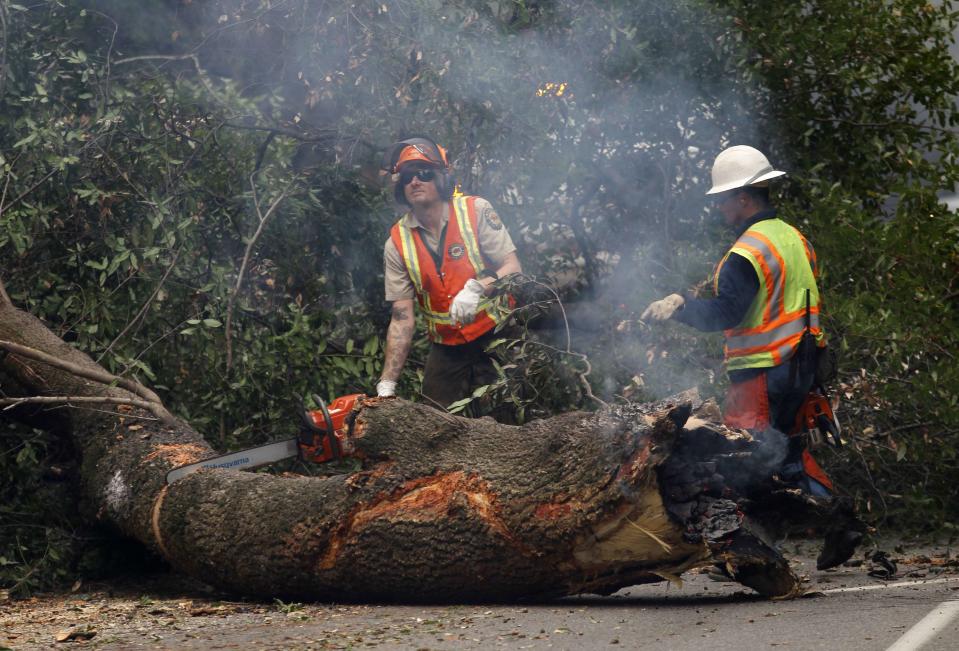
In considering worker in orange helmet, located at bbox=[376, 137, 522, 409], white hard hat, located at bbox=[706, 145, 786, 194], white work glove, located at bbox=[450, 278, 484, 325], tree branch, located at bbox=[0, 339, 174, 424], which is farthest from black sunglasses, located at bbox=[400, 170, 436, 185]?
tree branch, located at bbox=[0, 339, 174, 424]

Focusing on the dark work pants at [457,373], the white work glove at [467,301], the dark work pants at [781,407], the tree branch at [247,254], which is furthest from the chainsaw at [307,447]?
the dark work pants at [781,407]

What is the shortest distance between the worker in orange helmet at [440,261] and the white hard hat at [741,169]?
1.26 meters

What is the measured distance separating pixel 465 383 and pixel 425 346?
2.09ft

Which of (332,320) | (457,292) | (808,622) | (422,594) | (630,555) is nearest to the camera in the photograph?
(808,622)

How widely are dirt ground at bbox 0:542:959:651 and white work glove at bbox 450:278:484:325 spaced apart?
157cm

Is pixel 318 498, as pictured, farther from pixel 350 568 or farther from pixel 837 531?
pixel 837 531

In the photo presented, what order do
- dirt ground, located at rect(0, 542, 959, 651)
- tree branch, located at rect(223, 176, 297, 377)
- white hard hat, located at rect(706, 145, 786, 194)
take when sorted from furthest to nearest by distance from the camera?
tree branch, located at rect(223, 176, 297, 377) < white hard hat, located at rect(706, 145, 786, 194) < dirt ground, located at rect(0, 542, 959, 651)

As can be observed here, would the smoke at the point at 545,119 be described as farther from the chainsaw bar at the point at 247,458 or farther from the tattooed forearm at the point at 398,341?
the chainsaw bar at the point at 247,458

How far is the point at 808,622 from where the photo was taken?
388 cm

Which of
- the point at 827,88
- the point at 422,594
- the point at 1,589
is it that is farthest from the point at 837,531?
the point at 1,589

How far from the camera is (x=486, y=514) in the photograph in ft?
14.2

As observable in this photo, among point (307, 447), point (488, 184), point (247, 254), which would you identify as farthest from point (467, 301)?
point (488, 184)

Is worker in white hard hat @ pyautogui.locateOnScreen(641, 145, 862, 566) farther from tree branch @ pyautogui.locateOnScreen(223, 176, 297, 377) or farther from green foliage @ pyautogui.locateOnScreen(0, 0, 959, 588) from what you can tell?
tree branch @ pyautogui.locateOnScreen(223, 176, 297, 377)

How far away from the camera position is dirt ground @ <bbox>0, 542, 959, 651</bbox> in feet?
12.4
